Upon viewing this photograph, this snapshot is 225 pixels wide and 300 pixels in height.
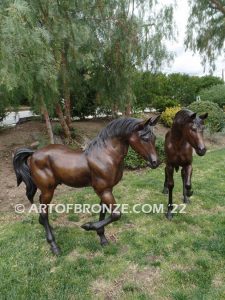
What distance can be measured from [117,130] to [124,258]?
1.54m

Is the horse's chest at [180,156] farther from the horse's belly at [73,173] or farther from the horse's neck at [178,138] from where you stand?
the horse's belly at [73,173]

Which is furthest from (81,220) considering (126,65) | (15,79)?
(126,65)

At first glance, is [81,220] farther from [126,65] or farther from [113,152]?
[126,65]

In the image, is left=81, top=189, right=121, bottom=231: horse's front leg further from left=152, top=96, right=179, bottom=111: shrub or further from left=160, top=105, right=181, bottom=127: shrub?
left=152, top=96, right=179, bottom=111: shrub

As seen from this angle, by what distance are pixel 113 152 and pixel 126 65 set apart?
5.93 metres

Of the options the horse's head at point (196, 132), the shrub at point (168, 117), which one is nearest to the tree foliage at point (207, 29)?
the shrub at point (168, 117)

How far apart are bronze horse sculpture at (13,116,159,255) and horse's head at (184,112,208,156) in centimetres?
79

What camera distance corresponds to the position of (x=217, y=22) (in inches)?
555

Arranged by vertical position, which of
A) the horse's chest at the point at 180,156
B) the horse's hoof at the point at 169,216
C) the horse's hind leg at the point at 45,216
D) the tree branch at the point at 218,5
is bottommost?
the horse's hoof at the point at 169,216

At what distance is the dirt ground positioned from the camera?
6082 mm

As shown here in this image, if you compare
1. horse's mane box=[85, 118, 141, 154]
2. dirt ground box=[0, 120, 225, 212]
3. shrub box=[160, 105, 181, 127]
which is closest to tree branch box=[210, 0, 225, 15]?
shrub box=[160, 105, 181, 127]

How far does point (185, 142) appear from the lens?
4520 mm

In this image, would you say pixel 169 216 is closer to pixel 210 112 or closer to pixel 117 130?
pixel 117 130

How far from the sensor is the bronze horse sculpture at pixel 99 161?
337cm
